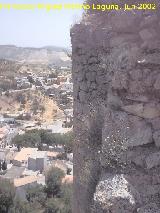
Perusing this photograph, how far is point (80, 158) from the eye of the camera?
4.38 m

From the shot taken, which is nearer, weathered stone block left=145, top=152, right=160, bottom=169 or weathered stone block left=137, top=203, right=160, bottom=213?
weathered stone block left=137, top=203, right=160, bottom=213

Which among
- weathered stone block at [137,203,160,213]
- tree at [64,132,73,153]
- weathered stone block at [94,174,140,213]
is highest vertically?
weathered stone block at [94,174,140,213]

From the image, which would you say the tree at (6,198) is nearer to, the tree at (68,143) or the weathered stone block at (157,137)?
the tree at (68,143)

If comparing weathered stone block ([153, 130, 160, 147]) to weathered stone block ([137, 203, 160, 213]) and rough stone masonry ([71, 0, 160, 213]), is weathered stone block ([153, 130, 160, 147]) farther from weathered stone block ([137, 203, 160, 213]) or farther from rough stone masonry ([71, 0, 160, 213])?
weathered stone block ([137, 203, 160, 213])

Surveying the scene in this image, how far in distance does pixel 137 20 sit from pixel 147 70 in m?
0.62

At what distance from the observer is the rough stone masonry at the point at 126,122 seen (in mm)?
2871

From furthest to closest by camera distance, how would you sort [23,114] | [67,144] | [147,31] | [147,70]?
[23,114]
[67,144]
[147,31]
[147,70]

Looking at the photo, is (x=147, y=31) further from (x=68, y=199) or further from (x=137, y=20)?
(x=68, y=199)

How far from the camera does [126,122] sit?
10.3ft

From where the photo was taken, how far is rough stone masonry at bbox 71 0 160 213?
287cm

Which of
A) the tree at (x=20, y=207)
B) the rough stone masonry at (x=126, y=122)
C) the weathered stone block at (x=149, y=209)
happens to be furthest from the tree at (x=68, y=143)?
the weathered stone block at (x=149, y=209)

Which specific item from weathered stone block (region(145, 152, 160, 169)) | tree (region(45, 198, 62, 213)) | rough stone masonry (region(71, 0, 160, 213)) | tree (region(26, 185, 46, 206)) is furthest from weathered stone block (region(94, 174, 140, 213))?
tree (region(26, 185, 46, 206))

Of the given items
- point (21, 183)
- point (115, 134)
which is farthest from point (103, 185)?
point (21, 183)

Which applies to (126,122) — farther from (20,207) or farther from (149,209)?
(20,207)
